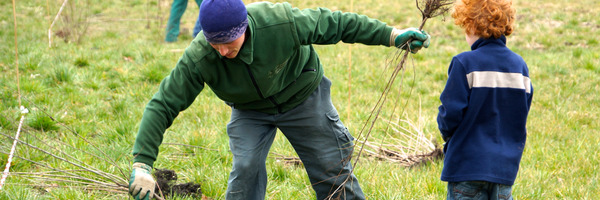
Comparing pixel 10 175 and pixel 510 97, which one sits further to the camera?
pixel 10 175

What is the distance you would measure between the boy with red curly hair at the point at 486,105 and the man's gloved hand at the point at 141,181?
139cm

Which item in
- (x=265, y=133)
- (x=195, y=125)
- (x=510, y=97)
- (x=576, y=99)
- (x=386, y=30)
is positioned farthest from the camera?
(x=576, y=99)

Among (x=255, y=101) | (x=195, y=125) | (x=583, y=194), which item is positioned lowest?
(x=195, y=125)

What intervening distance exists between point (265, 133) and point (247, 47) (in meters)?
0.67

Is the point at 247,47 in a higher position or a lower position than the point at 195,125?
higher

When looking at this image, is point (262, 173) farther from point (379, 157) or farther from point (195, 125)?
point (195, 125)

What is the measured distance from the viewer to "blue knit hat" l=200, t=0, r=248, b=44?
251 centimetres

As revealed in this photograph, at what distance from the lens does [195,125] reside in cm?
496

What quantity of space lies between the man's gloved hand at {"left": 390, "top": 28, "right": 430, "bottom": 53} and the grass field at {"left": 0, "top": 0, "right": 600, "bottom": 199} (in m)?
0.29

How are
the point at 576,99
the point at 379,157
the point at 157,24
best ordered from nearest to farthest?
the point at 379,157 → the point at 576,99 → the point at 157,24

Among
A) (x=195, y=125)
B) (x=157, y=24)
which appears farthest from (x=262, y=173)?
(x=157, y=24)

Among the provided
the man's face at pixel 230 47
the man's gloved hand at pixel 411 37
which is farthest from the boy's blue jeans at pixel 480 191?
the man's face at pixel 230 47

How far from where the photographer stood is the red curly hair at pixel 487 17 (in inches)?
97.5

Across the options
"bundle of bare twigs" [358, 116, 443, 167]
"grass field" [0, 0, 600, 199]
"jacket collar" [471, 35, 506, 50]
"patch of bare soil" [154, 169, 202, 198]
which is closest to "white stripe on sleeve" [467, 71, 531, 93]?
"jacket collar" [471, 35, 506, 50]
